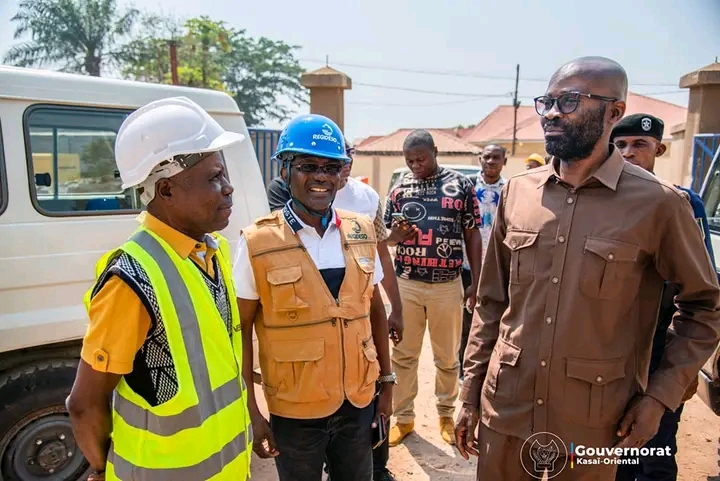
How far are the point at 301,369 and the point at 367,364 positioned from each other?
267 mm

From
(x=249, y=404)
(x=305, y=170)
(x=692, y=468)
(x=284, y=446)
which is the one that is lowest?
(x=692, y=468)

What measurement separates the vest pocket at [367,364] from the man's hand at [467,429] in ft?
1.24

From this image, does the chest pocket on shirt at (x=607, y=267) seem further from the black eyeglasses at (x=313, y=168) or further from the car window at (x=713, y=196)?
the car window at (x=713, y=196)

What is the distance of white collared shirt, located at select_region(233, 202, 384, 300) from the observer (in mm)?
1829

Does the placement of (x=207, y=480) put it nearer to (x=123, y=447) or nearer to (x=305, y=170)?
(x=123, y=447)

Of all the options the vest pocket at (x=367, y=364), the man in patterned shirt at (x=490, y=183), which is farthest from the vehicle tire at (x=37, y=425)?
the man in patterned shirt at (x=490, y=183)

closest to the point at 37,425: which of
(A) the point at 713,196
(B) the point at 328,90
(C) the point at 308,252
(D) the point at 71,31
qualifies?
(C) the point at 308,252

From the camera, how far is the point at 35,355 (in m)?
2.60

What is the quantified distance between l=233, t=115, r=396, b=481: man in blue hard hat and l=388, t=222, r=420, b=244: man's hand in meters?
1.24

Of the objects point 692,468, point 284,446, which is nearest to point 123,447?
point 284,446

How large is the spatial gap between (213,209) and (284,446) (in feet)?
3.28

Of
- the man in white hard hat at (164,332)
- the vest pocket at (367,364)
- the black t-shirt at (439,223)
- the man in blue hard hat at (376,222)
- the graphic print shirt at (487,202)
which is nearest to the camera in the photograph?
the man in white hard hat at (164,332)

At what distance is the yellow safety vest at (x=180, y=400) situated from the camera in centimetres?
124

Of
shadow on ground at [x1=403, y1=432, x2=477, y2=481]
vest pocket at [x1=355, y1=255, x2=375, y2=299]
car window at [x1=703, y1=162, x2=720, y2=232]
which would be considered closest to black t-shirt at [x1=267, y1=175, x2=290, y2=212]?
vest pocket at [x1=355, y1=255, x2=375, y2=299]
